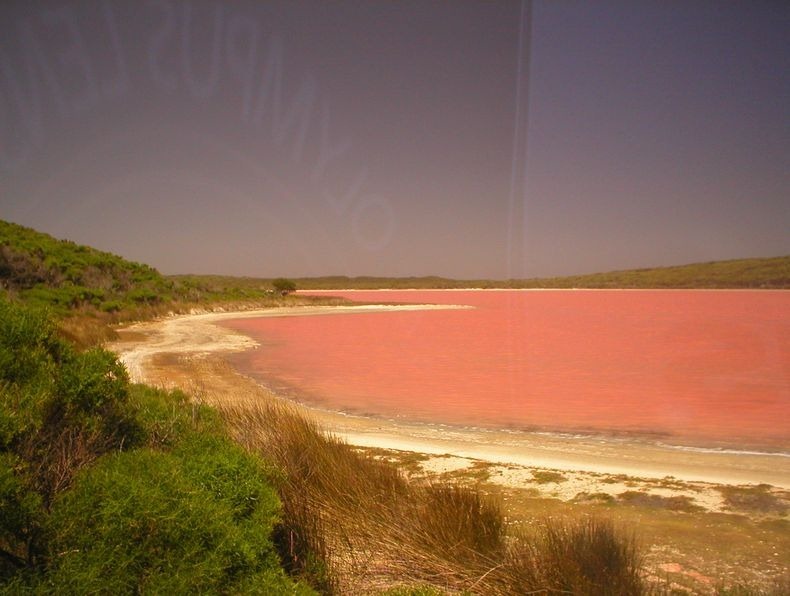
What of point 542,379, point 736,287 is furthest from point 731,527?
point 736,287

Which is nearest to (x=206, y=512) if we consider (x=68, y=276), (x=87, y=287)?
(x=87, y=287)

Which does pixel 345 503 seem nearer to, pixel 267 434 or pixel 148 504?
pixel 267 434

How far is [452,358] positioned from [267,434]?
40.3 ft

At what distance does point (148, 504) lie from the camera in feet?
7.41

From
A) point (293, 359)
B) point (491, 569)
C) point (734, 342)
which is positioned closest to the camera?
point (491, 569)

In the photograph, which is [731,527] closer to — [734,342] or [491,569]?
[491,569]

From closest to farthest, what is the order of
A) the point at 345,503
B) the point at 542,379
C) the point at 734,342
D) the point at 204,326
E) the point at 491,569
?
the point at 491,569 < the point at 345,503 < the point at 542,379 < the point at 734,342 < the point at 204,326

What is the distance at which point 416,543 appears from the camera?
3357mm

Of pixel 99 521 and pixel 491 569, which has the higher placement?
pixel 99 521

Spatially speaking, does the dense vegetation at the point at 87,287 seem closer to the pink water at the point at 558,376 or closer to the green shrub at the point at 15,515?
the pink water at the point at 558,376

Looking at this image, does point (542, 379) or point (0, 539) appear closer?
point (0, 539)

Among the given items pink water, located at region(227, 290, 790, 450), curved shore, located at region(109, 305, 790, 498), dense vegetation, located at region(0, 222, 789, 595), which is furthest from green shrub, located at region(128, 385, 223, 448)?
pink water, located at region(227, 290, 790, 450)

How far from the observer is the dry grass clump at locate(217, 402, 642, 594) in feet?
9.69

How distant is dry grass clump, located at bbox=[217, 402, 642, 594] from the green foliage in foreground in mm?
534
